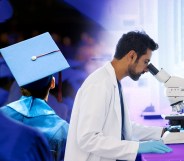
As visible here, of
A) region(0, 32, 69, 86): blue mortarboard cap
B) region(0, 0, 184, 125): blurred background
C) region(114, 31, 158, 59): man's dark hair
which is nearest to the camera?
region(114, 31, 158, 59): man's dark hair

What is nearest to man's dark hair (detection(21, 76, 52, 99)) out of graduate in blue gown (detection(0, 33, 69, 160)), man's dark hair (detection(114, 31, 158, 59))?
graduate in blue gown (detection(0, 33, 69, 160))

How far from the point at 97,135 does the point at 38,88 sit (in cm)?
50

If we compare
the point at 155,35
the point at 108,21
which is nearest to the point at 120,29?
the point at 108,21

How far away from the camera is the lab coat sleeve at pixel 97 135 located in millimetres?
1357

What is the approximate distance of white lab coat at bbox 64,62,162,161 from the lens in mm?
1363

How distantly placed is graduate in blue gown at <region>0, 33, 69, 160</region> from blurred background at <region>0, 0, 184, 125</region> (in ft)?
2.10

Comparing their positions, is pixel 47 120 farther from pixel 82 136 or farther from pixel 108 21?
pixel 108 21

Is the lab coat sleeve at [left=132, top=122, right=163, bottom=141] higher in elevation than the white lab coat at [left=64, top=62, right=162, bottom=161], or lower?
lower

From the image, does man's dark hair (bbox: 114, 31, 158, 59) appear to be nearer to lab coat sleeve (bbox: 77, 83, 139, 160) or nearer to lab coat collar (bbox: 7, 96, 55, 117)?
lab coat sleeve (bbox: 77, 83, 139, 160)

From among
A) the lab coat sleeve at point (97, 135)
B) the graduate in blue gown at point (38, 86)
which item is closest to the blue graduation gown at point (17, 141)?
the lab coat sleeve at point (97, 135)

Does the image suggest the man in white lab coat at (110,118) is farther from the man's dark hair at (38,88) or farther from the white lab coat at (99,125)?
the man's dark hair at (38,88)

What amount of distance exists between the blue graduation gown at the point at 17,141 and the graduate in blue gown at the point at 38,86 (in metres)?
0.77

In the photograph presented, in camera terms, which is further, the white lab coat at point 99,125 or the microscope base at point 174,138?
the microscope base at point 174,138

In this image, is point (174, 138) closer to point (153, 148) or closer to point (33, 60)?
point (153, 148)
